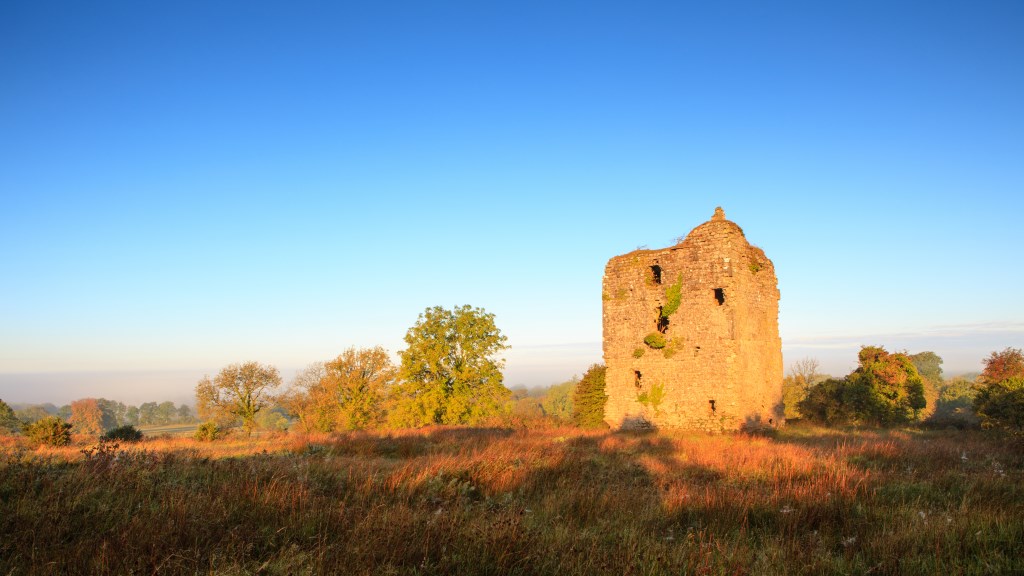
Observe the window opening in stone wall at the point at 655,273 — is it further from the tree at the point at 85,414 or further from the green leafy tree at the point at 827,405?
the tree at the point at 85,414

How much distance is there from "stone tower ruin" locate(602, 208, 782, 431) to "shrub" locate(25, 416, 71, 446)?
20843 millimetres

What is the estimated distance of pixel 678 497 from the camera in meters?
6.95

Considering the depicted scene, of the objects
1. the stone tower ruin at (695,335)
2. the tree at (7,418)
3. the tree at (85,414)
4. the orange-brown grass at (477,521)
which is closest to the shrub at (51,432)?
the orange-brown grass at (477,521)

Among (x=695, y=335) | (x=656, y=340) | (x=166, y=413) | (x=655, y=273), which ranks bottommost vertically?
(x=166, y=413)

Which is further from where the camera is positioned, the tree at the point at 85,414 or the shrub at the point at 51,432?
the tree at the point at 85,414

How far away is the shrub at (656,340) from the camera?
2244 centimetres

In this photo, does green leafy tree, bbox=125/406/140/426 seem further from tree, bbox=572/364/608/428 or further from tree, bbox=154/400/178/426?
tree, bbox=572/364/608/428

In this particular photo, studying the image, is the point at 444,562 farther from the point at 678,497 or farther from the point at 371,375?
the point at 371,375

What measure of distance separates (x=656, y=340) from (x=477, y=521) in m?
18.6

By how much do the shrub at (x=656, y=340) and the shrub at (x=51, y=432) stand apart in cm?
2191

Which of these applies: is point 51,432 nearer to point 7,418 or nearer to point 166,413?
point 7,418

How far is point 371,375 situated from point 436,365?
8.31m

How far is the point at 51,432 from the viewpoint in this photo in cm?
1881

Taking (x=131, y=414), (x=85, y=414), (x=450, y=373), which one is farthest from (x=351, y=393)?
(x=131, y=414)
